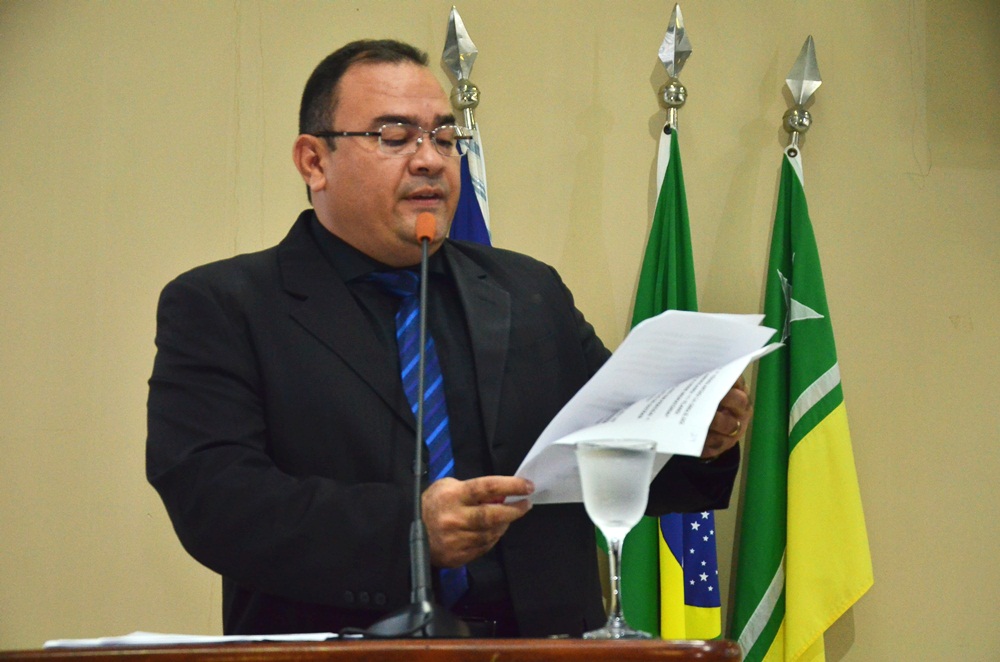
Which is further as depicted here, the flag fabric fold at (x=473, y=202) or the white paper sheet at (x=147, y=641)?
the flag fabric fold at (x=473, y=202)

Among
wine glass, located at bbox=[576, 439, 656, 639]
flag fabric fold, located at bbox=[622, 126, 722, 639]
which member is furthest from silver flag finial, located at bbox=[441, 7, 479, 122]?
wine glass, located at bbox=[576, 439, 656, 639]

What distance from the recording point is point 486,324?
1.82m

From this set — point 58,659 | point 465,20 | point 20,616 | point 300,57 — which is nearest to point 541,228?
point 465,20

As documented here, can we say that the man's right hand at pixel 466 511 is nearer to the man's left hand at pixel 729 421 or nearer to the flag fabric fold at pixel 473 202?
the man's left hand at pixel 729 421

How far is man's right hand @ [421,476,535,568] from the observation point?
48.7 inches

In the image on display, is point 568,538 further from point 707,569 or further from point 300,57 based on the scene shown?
point 300,57

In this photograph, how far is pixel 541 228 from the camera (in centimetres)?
290

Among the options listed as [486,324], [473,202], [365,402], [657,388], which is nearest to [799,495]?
[473,202]

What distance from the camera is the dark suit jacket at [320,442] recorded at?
1.40 meters

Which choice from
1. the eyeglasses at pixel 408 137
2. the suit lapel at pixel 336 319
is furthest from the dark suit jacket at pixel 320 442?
the eyeglasses at pixel 408 137

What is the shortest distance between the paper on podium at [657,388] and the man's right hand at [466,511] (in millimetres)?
28

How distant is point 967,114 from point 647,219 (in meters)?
1.04

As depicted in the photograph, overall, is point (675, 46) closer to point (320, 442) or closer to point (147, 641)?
point (320, 442)

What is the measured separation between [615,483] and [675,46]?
6.88ft
